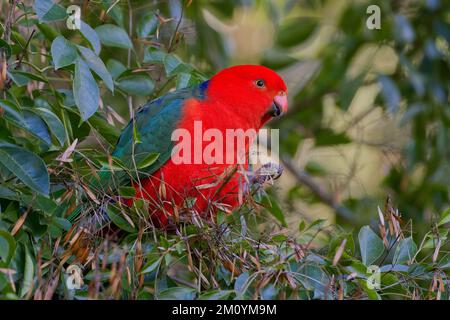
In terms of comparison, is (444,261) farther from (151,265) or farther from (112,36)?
(112,36)

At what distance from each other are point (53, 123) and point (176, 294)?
0.71m

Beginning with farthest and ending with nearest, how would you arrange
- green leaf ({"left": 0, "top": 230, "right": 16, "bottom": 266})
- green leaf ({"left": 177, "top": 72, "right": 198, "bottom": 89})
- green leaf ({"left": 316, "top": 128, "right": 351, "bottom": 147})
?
green leaf ({"left": 316, "top": 128, "right": 351, "bottom": 147}) → green leaf ({"left": 177, "top": 72, "right": 198, "bottom": 89}) → green leaf ({"left": 0, "top": 230, "right": 16, "bottom": 266})

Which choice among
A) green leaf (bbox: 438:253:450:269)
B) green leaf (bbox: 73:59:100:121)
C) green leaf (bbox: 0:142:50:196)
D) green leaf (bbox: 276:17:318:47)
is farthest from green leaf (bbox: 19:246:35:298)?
green leaf (bbox: 276:17:318:47)

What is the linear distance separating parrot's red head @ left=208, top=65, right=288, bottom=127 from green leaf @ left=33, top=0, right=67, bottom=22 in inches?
37.5

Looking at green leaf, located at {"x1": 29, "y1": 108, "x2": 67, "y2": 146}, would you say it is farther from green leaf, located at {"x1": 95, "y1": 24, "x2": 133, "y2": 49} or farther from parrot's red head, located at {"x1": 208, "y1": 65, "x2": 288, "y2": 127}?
parrot's red head, located at {"x1": 208, "y1": 65, "x2": 288, "y2": 127}

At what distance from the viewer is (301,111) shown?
15.5ft

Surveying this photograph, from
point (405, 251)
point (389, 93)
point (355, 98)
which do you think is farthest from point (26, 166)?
point (355, 98)

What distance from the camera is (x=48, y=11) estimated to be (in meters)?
2.26

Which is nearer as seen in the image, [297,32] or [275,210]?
[275,210]

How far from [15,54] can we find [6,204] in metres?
0.59

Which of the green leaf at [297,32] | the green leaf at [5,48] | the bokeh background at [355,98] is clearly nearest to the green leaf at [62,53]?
the green leaf at [5,48]

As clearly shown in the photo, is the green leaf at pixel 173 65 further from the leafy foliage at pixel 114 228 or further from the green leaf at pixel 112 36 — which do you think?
the green leaf at pixel 112 36

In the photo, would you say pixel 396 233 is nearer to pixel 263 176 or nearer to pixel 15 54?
pixel 263 176

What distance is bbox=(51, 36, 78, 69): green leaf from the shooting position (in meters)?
2.21
